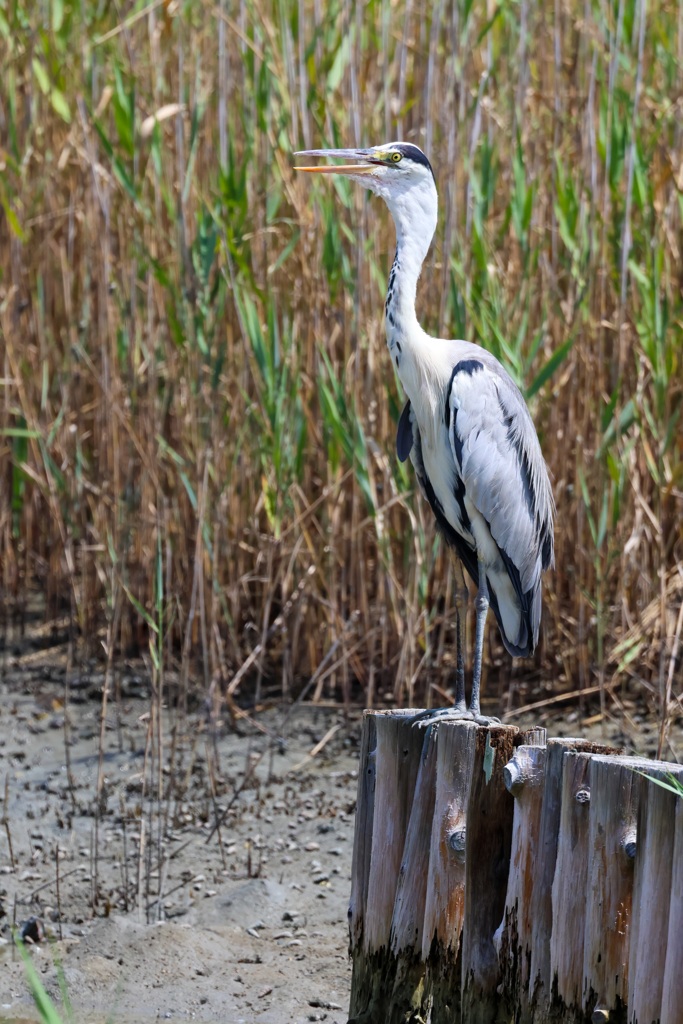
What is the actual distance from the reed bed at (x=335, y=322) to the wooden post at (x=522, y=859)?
1714 mm

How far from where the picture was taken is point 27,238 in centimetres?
575

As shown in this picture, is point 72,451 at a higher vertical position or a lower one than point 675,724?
higher

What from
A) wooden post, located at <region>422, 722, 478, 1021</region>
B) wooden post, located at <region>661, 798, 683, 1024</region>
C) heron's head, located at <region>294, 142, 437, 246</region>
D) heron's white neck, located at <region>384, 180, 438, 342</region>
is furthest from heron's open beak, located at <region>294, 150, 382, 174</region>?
wooden post, located at <region>661, 798, 683, 1024</region>

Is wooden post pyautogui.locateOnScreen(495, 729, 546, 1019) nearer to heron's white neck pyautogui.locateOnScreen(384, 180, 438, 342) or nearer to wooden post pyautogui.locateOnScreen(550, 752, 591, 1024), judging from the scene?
wooden post pyautogui.locateOnScreen(550, 752, 591, 1024)

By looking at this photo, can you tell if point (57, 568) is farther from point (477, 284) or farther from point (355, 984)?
point (355, 984)

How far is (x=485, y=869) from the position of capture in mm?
2832

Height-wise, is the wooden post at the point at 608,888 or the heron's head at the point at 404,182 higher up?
the heron's head at the point at 404,182

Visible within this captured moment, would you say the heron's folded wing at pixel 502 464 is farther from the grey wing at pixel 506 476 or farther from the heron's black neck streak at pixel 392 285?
the heron's black neck streak at pixel 392 285

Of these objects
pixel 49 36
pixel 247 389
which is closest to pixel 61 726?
pixel 247 389

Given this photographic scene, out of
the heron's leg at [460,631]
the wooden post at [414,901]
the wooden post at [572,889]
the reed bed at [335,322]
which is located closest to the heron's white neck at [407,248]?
the heron's leg at [460,631]

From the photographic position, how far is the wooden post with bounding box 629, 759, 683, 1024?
2336 millimetres

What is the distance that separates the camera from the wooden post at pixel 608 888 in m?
2.47

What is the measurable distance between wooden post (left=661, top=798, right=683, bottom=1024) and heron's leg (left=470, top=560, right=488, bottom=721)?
1117mm

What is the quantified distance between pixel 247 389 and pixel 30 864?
1925 millimetres
